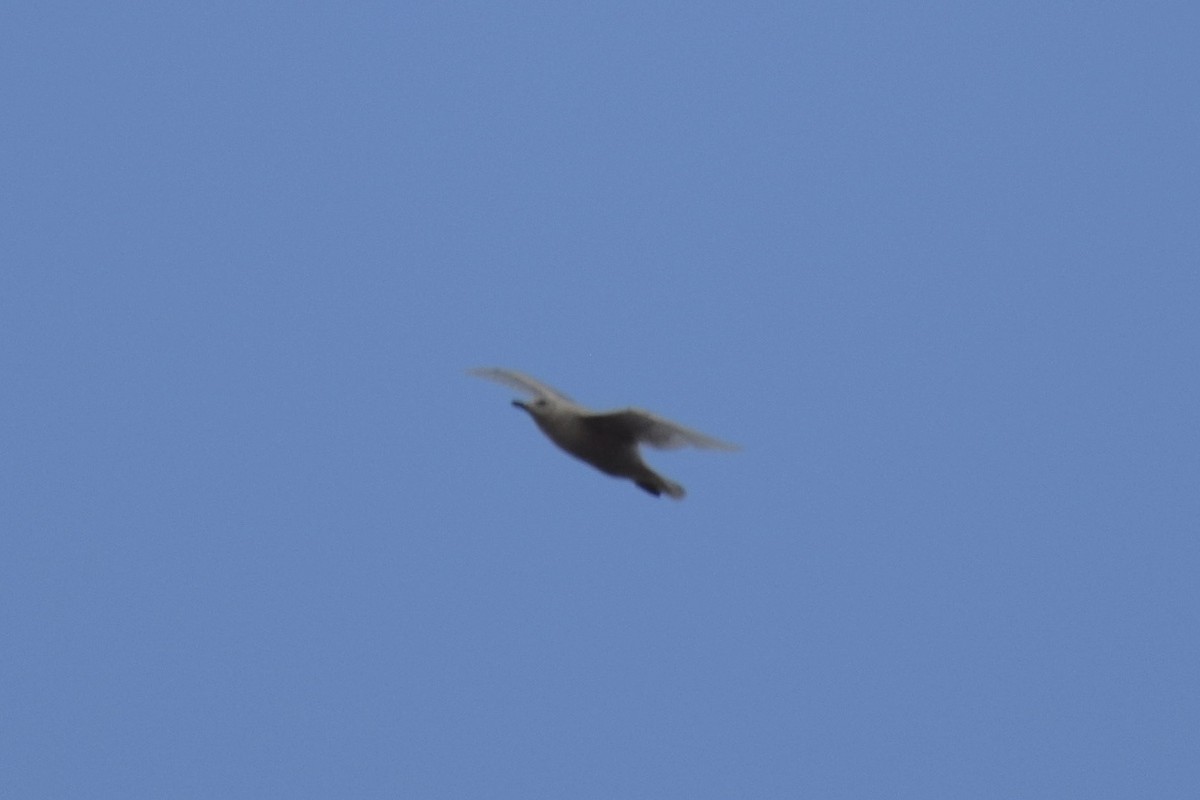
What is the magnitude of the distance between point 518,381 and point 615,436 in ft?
2.11

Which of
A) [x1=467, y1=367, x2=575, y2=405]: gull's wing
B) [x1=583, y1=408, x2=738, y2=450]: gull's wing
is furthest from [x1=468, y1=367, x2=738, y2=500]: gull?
[x1=467, y1=367, x2=575, y2=405]: gull's wing

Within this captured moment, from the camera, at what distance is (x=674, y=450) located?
17.0 ft

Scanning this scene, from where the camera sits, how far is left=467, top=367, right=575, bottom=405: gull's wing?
558cm

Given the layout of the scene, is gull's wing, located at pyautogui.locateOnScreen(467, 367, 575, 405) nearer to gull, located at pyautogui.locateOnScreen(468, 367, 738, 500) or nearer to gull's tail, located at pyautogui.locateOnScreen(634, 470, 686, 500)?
gull, located at pyautogui.locateOnScreen(468, 367, 738, 500)

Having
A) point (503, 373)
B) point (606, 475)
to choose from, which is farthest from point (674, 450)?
point (503, 373)

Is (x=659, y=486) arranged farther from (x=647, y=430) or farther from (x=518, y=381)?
(x=518, y=381)

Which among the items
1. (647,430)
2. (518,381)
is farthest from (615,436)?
(518,381)

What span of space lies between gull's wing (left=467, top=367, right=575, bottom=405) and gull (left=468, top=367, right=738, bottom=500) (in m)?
0.10

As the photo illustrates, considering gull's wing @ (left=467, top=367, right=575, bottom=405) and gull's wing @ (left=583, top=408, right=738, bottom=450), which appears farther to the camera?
gull's wing @ (left=467, top=367, right=575, bottom=405)

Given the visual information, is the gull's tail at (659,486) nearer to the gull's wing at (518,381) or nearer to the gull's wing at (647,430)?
the gull's wing at (647,430)

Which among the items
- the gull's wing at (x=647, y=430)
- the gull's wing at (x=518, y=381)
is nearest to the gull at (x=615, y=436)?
the gull's wing at (x=647, y=430)

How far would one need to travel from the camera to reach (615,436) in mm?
5258

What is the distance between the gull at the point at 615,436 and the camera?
5082 millimetres

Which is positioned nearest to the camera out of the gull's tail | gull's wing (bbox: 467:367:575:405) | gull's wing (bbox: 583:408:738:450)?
gull's wing (bbox: 583:408:738:450)
